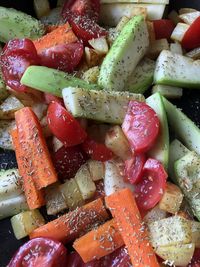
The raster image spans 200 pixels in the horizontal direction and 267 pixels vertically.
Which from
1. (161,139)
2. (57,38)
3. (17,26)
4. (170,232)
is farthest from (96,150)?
(17,26)

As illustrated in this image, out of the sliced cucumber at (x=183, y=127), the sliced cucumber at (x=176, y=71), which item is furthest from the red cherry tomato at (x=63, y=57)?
the sliced cucumber at (x=183, y=127)

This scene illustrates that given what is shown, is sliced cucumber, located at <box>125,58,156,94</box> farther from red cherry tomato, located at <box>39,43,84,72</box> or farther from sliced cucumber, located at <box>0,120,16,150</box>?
sliced cucumber, located at <box>0,120,16,150</box>

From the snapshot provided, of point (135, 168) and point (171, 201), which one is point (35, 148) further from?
point (171, 201)

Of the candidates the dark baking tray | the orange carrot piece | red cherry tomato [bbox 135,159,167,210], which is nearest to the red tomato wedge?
the dark baking tray

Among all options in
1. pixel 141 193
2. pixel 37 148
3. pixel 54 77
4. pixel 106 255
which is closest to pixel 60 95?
pixel 54 77

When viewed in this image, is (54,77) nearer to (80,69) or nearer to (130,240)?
(80,69)

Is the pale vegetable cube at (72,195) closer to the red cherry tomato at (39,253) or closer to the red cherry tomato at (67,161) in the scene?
the red cherry tomato at (67,161)

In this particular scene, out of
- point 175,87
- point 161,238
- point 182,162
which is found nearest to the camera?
point 161,238
